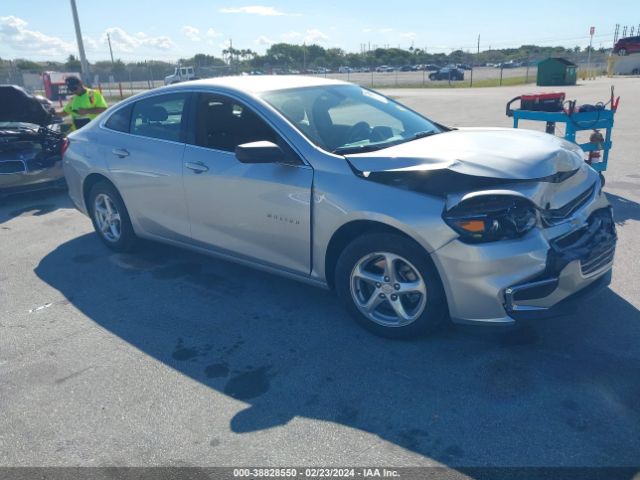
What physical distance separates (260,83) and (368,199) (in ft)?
5.45

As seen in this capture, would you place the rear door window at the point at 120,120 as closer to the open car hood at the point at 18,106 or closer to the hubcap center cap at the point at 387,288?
the hubcap center cap at the point at 387,288

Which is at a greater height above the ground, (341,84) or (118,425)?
(341,84)

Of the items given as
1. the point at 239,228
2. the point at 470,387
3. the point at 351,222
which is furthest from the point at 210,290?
the point at 470,387

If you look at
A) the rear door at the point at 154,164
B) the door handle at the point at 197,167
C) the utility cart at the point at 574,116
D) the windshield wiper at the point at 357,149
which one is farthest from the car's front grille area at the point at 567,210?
the utility cart at the point at 574,116

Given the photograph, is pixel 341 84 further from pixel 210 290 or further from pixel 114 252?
pixel 114 252

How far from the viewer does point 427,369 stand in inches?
132

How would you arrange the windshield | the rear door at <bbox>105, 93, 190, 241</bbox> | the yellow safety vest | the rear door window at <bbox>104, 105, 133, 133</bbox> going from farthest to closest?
the yellow safety vest < the rear door window at <bbox>104, 105, 133, 133</bbox> < the rear door at <bbox>105, 93, 190, 241</bbox> < the windshield

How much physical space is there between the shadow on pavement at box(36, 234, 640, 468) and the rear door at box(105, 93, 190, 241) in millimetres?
599

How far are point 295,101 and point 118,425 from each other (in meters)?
2.56

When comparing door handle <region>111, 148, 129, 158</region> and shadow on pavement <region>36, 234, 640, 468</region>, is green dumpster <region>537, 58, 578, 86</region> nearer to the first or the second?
shadow on pavement <region>36, 234, 640, 468</region>

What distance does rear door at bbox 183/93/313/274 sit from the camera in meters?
3.86

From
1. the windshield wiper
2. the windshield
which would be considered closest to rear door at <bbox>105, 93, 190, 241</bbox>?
the windshield

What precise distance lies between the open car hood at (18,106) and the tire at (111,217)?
580 cm

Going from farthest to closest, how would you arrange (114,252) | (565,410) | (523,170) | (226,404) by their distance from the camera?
(114,252)
(523,170)
(226,404)
(565,410)
